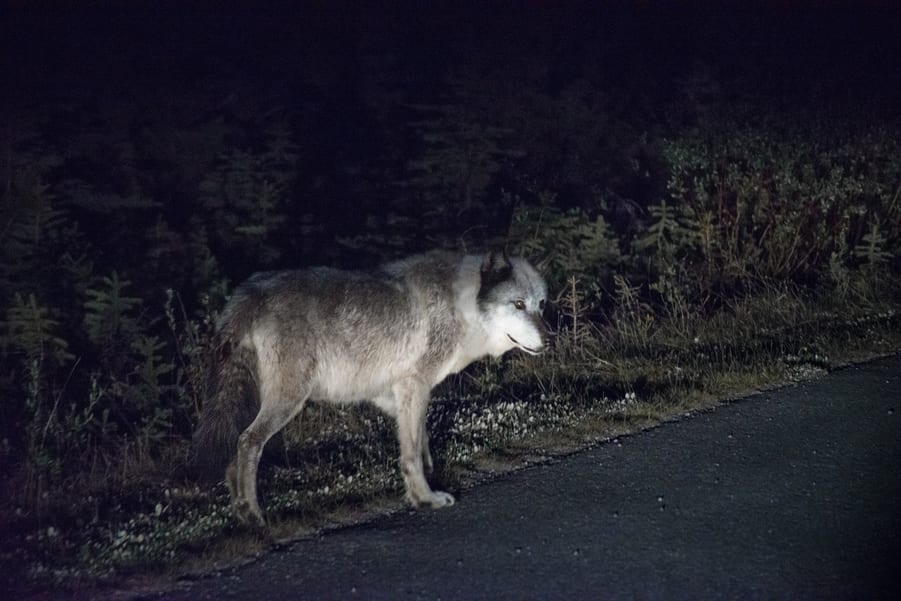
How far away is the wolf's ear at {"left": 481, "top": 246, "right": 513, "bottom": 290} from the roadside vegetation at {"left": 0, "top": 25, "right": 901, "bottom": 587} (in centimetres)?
114

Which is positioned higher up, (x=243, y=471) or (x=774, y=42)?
(x=774, y=42)

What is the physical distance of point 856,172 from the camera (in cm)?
1259

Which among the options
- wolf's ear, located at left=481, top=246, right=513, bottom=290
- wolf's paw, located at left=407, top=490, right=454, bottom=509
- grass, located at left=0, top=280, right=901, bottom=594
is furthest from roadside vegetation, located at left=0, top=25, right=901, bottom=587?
wolf's ear, located at left=481, top=246, right=513, bottom=290

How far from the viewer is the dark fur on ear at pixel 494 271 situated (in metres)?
6.39

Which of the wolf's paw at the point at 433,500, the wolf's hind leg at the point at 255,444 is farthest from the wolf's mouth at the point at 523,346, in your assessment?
the wolf's hind leg at the point at 255,444

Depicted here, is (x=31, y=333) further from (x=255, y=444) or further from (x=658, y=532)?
(x=658, y=532)

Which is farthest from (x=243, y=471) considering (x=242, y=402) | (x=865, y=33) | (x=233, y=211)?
(x=865, y=33)

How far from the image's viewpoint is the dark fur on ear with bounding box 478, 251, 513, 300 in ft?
21.0

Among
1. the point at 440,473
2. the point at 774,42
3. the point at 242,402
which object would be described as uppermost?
the point at 774,42

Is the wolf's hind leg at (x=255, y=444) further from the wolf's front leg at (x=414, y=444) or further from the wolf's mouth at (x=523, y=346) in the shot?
the wolf's mouth at (x=523, y=346)

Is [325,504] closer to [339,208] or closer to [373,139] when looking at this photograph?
[339,208]

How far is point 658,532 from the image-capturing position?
488 centimetres

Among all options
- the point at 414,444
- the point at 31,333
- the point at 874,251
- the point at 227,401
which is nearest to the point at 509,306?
the point at 414,444

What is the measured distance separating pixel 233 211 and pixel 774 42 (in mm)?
20711
